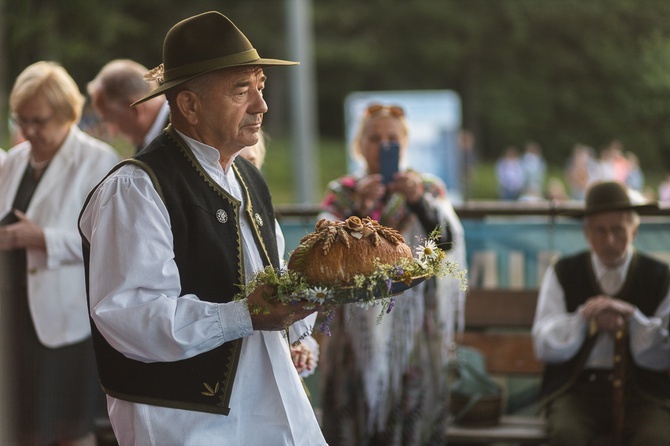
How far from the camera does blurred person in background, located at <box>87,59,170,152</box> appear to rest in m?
4.59

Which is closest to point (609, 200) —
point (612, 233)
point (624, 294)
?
point (612, 233)

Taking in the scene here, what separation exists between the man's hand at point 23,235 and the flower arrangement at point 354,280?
77.9 inches

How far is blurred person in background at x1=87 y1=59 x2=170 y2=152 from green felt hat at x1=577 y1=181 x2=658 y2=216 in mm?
2073

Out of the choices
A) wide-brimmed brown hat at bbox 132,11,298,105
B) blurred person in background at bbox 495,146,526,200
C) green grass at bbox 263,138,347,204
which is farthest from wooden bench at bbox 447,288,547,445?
green grass at bbox 263,138,347,204

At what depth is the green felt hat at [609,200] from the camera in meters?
4.84

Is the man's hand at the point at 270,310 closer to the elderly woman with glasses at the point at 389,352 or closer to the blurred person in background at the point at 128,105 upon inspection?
the blurred person in background at the point at 128,105

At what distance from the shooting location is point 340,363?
503 centimetres

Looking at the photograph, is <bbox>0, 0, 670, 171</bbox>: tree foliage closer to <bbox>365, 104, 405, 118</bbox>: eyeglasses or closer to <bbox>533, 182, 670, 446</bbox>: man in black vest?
<bbox>365, 104, 405, 118</bbox>: eyeglasses

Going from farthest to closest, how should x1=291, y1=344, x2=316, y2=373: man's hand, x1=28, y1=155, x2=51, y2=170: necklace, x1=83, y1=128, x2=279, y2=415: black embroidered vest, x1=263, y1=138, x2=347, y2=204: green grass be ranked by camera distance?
x1=263, y1=138, x2=347, y2=204: green grass → x1=28, y1=155, x2=51, y2=170: necklace → x1=291, y1=344, x2=316, y2=373: man's hand → x1=83, y1=128, x2=279, y2=415: black embroidered vest

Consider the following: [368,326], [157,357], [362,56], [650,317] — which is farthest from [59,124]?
[362,56]

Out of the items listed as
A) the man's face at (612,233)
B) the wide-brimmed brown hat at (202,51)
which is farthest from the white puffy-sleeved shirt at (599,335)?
the wide-brimmed brown hat at (202,51)

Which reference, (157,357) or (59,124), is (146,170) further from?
(59,124)

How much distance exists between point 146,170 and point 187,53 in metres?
0.34

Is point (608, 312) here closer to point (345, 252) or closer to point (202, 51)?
point (345, 252)
